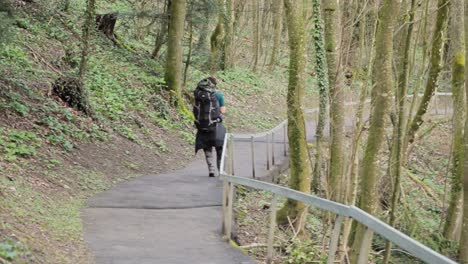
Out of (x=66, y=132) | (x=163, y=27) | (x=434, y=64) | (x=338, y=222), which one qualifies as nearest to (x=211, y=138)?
(x=66, y=132)

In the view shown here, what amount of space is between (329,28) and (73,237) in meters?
5.61

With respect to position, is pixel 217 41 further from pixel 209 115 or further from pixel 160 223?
pixel 160 223

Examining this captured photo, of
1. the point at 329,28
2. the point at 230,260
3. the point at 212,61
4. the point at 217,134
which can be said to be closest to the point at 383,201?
the point at 217,134

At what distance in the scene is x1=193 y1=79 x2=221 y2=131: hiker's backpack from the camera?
41.8ft

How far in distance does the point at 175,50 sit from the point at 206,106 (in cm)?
759

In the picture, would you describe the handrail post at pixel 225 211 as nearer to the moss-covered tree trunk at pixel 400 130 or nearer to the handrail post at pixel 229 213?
the handrail post at pixel 229 213

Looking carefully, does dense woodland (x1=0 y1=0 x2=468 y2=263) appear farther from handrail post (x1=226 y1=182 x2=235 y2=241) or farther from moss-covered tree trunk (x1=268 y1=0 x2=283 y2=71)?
moss-covered tree trunk (x1=268 y1=0 x2=283 y2=71)

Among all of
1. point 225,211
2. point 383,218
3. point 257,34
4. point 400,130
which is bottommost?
point 383,218

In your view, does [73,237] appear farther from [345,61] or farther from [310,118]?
[310,118]

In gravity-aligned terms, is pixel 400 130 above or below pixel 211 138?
above

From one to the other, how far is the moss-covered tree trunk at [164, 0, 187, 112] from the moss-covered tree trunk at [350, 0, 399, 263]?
494 inches

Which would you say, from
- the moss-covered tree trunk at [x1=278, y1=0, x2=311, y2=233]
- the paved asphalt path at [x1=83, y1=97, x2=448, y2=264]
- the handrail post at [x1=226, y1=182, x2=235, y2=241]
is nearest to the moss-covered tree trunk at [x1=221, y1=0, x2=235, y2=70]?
the paved asphalt path at [x1=83, y1=97, x2=448, y2=264]

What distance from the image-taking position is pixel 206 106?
12.9 meters

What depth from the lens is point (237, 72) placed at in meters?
31.4
